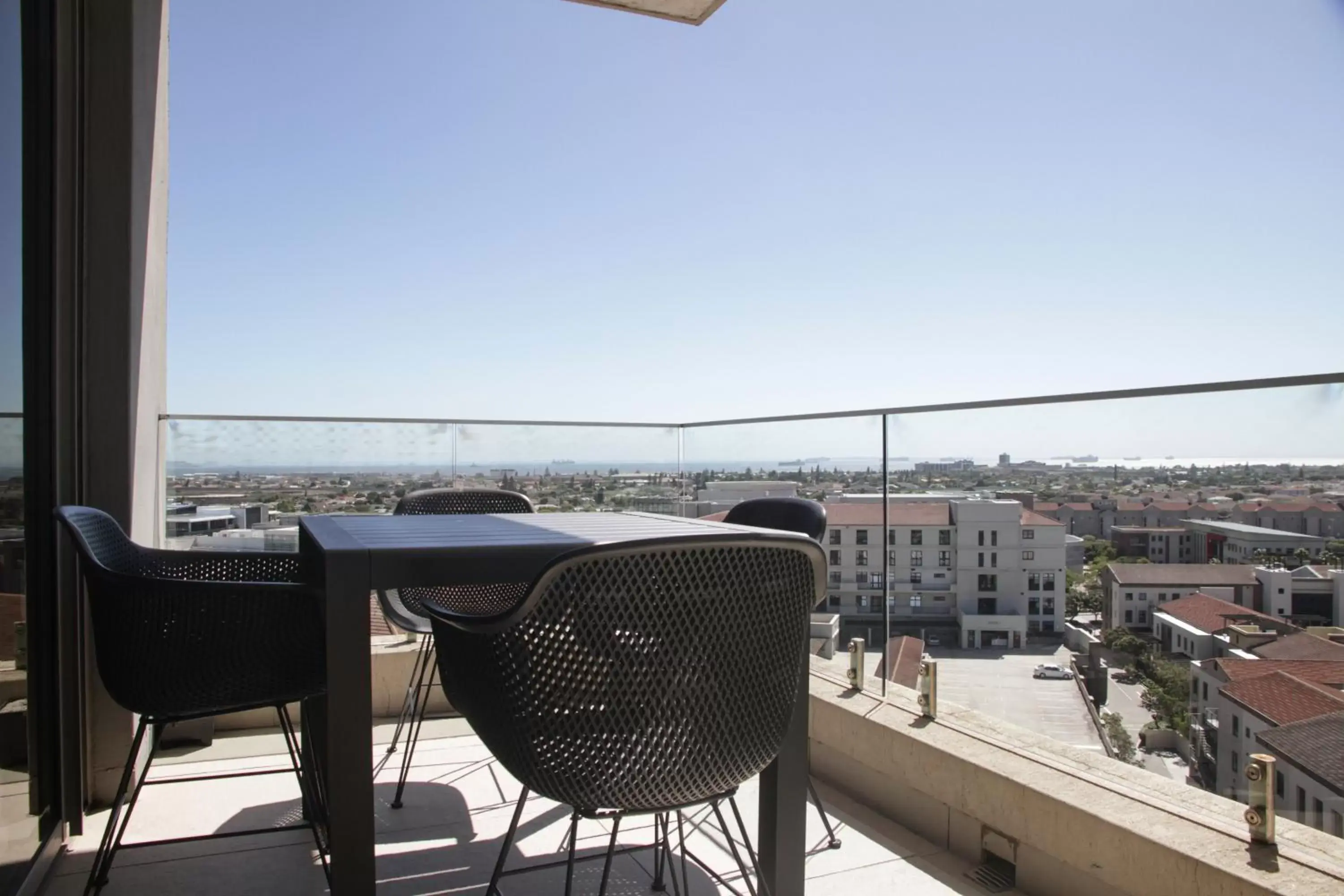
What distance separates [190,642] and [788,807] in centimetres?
134

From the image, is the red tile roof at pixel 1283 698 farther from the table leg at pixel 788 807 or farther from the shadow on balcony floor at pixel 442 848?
the table leg at pixel 788 807

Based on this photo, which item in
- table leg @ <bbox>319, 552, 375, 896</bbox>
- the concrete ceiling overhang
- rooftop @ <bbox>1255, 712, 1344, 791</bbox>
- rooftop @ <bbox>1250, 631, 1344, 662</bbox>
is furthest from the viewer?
the concrete ceiling overhang

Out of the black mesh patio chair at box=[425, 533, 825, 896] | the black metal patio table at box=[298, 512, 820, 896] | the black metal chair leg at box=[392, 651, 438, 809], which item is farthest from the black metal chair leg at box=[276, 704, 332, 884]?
the black mesh patio chair at box=[425, 533, 825, 896]

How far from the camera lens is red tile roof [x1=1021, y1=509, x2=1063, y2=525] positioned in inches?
93.1

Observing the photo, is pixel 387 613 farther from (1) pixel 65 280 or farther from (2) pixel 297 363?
(2) pixel 297 363

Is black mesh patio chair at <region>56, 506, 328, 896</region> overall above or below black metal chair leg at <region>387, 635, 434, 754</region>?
above

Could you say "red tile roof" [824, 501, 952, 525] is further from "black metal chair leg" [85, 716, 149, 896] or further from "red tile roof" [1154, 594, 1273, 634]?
"black metal chair leg" [85, 716, 149, 896]

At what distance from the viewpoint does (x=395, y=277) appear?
19609 mm

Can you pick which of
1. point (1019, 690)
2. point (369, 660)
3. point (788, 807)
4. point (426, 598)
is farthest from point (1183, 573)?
point (426, 598)

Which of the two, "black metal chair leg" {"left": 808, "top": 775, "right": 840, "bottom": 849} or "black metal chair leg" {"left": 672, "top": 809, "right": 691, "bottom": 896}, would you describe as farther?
"black metal chair leg" {"left": 808, "top": 775, "right": 840, "bottom": 849}

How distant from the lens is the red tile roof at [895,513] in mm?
2738

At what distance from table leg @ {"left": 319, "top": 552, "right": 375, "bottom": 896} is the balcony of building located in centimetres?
76

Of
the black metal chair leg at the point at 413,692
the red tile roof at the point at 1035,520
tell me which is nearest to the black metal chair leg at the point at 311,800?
the black metal chair leg at the point at 413,692

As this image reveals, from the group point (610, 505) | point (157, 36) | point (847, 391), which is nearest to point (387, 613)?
point (610, 505)
